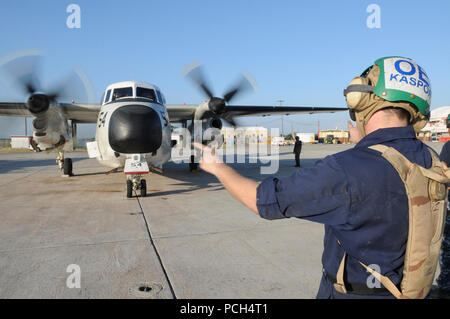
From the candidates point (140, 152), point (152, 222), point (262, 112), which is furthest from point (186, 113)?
point (152, 222)

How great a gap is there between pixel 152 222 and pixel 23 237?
2.02 metres

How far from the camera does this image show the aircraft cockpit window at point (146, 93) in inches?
362

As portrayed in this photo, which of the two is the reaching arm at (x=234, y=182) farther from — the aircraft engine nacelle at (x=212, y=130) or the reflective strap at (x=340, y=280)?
the aircraft engine nacelle at (x=212, y=130)

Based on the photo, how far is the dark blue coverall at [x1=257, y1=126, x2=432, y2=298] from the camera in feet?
4.23

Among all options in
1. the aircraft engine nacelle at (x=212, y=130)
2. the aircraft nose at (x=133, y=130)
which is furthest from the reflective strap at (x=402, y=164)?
the aircraft engine nacelle at (x=212, y=130)

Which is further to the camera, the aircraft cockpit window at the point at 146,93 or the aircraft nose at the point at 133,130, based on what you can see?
the aircraft cockpit window at the point at 146,93

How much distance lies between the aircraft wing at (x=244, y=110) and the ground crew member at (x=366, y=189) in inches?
476

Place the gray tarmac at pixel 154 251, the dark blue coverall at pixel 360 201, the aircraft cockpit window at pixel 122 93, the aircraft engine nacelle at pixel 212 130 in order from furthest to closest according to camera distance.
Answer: the aircraft engine nacelle at pixel 212 130
the aircraft cockpit window at pixel 122 93
the gray tarmac at pixel 154 251
the dark blue coverall at pixel 360 201

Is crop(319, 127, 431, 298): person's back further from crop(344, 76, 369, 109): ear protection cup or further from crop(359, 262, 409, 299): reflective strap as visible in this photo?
crop(344, 76, 369, 109): ear protection cup

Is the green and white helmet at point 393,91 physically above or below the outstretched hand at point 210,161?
above

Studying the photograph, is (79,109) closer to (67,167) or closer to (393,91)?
(67,167)

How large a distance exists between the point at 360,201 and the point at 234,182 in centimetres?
57

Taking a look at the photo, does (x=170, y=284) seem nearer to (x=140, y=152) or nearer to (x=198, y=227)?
(x=198, y=227)

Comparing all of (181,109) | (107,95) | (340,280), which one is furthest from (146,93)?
(340,280)
